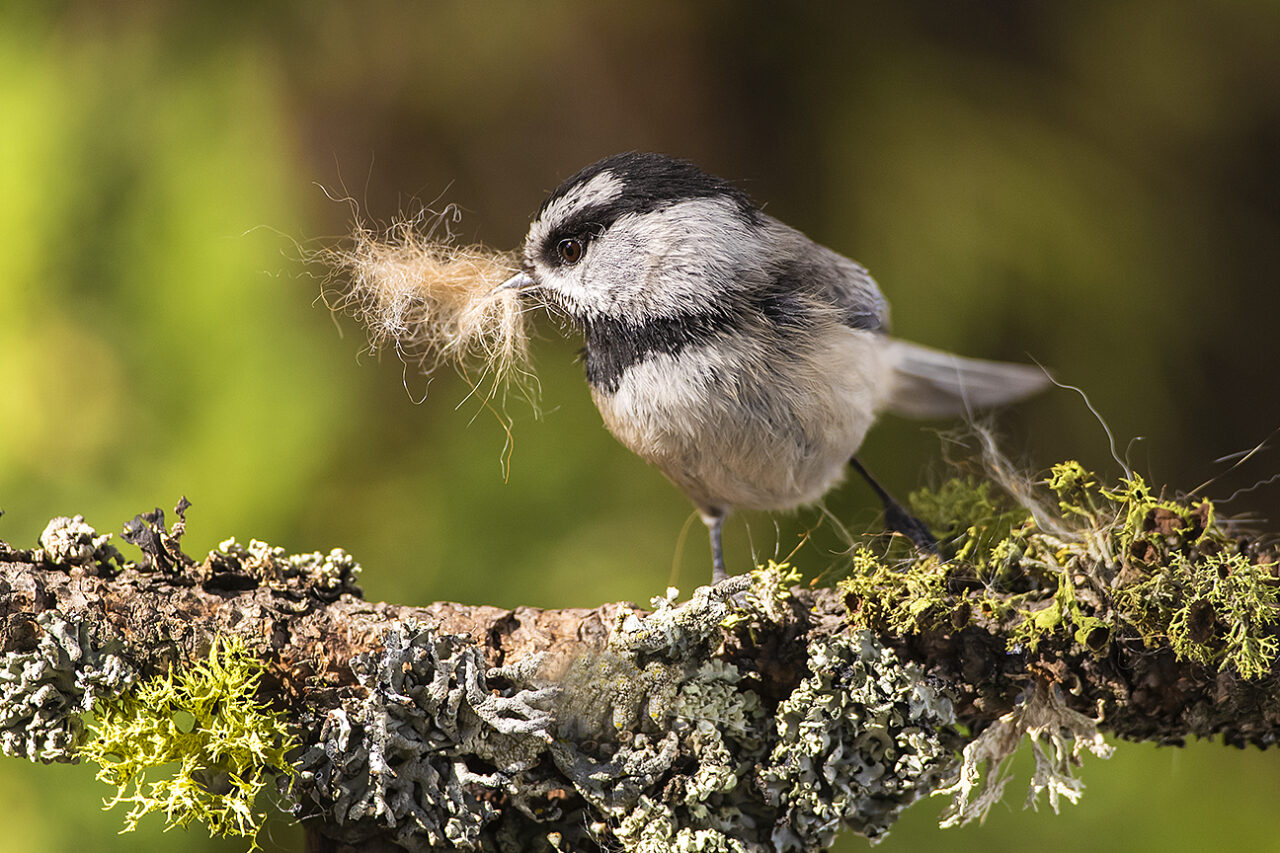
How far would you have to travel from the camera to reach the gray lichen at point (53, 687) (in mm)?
789

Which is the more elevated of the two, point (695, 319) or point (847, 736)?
point (695, 319)

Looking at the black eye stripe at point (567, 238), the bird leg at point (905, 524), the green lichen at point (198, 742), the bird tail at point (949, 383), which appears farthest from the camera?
the bird tail at point (949, 383)

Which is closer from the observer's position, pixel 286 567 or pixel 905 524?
pixel 286 567

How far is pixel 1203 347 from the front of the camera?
1.53m

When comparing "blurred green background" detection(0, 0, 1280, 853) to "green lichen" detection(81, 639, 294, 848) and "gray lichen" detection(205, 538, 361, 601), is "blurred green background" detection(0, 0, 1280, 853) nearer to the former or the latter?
"gray lichen" detection(205, 538, 361, 601)

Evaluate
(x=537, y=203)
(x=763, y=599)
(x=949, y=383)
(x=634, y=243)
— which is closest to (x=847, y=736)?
(x=763, y=599)

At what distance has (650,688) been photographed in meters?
0.83

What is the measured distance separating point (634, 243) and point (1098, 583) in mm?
513

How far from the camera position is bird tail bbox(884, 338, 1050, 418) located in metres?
1.33

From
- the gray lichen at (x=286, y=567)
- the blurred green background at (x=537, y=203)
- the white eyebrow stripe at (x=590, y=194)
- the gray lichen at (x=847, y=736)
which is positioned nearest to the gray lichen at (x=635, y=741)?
the gray lichen at (x=847, y=736)

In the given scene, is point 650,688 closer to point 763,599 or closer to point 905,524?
point 763,599

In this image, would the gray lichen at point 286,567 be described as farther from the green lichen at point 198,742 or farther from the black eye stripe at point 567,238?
the black eye stripe at point 567,238

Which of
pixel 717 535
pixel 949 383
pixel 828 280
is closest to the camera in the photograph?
pixel 828 280

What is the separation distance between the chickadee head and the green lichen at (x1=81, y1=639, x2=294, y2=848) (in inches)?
17.4
